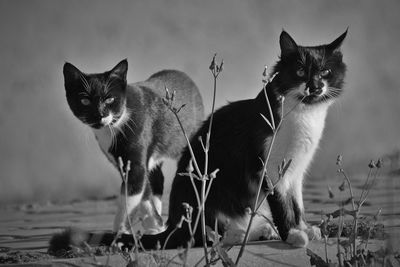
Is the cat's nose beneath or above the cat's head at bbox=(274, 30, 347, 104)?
beneath

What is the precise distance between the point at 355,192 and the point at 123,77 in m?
1.52

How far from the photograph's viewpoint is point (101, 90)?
8.26 ft

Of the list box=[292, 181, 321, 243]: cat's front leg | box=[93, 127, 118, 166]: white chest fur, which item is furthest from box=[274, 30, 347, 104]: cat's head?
box=[93, 127, 118, 166]: white chest fur

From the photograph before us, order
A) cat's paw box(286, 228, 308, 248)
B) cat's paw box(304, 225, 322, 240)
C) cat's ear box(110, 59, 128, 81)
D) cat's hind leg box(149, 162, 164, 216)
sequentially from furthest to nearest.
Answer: cat's hind leg box(149, 162, 164, 216), cat's ear box(110, 59, 128, 81), cat's paw box(304, 225, 322, 240), cat's paw box(286, 228, 308, 248)

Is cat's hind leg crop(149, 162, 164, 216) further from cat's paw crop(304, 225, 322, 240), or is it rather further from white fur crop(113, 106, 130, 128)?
cat's paw crop(304, 225, 322, 240)

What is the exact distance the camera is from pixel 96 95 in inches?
99.0

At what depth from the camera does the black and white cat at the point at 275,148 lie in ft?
7.67

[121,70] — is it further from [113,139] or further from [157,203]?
[157,203]

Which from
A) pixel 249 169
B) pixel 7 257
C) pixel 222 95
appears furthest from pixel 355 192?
pixel 7 257

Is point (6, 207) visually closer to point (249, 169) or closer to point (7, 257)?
point (7, 257)

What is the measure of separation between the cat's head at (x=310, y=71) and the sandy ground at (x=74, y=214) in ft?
1.61

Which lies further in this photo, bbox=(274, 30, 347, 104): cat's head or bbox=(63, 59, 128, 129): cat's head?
bbox=(63, 59, 128, 129): cat's head

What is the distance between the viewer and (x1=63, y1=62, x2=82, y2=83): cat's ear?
2.52 metres

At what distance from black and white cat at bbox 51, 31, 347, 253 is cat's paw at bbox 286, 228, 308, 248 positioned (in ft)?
0.18
